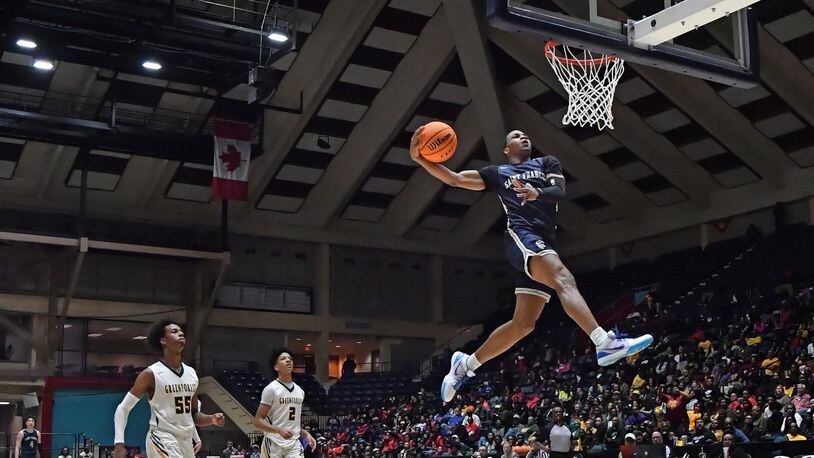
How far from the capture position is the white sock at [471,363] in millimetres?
7785

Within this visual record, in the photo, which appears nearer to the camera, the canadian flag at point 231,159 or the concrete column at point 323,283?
the canadian flag at point 231,159

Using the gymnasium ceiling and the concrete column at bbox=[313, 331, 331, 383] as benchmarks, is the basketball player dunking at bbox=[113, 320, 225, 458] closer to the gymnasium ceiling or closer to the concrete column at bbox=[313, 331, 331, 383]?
the gymnasium ceiling

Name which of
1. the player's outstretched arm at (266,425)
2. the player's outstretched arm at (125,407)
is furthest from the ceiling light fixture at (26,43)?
the player's outstretched arm at (125,407)

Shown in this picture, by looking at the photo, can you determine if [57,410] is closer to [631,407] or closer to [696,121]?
[631,407]

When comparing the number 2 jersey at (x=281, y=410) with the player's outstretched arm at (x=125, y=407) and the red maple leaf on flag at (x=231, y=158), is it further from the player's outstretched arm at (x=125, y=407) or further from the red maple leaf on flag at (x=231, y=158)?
the red maple leaf on flag at (x=231, y=158)

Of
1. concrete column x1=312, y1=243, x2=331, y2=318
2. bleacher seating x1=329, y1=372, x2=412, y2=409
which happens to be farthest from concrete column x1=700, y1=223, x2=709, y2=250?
concrete column x1=312, y1=243, x2=331, y2=318

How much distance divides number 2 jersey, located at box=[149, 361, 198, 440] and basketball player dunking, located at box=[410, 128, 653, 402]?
8.24ft

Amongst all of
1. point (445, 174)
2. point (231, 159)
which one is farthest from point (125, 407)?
point (231, 159)

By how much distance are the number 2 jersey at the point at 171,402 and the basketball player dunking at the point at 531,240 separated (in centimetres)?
251

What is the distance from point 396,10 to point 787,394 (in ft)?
47.9

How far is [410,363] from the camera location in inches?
1409

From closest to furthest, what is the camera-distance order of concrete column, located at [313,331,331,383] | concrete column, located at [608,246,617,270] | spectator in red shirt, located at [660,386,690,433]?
1. spectator in red shirt, located at [660,386,690,433]
2. concrete column, located at [313,331,331,383]
3. concrete column, located at [608,246,617,270]

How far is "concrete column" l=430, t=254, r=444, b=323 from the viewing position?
121 feet

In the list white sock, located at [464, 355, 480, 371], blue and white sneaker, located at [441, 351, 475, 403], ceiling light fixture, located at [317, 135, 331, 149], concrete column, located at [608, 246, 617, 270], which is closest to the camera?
white sock, located at [464, 355, 480, 371]
